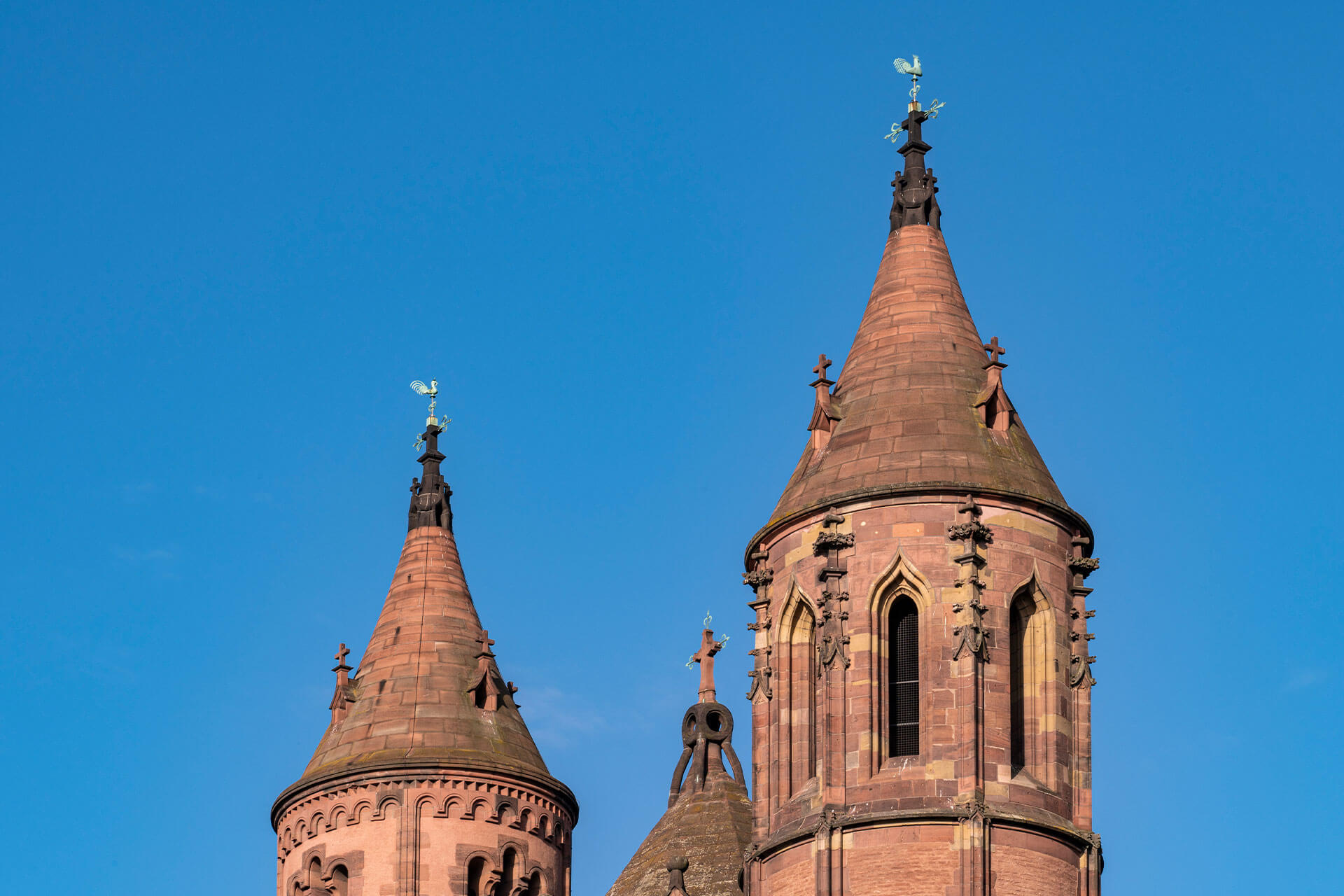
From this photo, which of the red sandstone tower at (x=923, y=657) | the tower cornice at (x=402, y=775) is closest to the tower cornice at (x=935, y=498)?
the red sandstone tower at (x=923, y=657)

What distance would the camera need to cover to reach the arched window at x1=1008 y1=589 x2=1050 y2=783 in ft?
175

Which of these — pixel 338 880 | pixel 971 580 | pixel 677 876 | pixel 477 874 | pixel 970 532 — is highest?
pixel 970 532

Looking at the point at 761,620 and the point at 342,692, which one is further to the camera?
the point at 342,692

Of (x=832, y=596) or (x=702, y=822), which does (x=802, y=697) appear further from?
(x=702, y=822)

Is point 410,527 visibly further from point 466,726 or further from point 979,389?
point 979,389

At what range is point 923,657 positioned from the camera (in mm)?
53562

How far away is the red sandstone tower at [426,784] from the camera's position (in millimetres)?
67438

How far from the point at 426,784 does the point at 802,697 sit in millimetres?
15327

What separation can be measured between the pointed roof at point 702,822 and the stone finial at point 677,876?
12 mm

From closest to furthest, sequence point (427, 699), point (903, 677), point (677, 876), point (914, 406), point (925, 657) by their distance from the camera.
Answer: point (925, 657) < point (903, 677) < point (914, 406) < point (677, 876) < point (427, 699)

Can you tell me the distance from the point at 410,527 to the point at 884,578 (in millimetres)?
21593

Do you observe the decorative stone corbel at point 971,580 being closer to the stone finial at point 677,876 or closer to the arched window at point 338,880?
the stone finial at point 677,876

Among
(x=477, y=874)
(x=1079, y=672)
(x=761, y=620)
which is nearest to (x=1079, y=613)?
(x=1079, y=672)

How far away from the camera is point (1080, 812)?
175 feet
